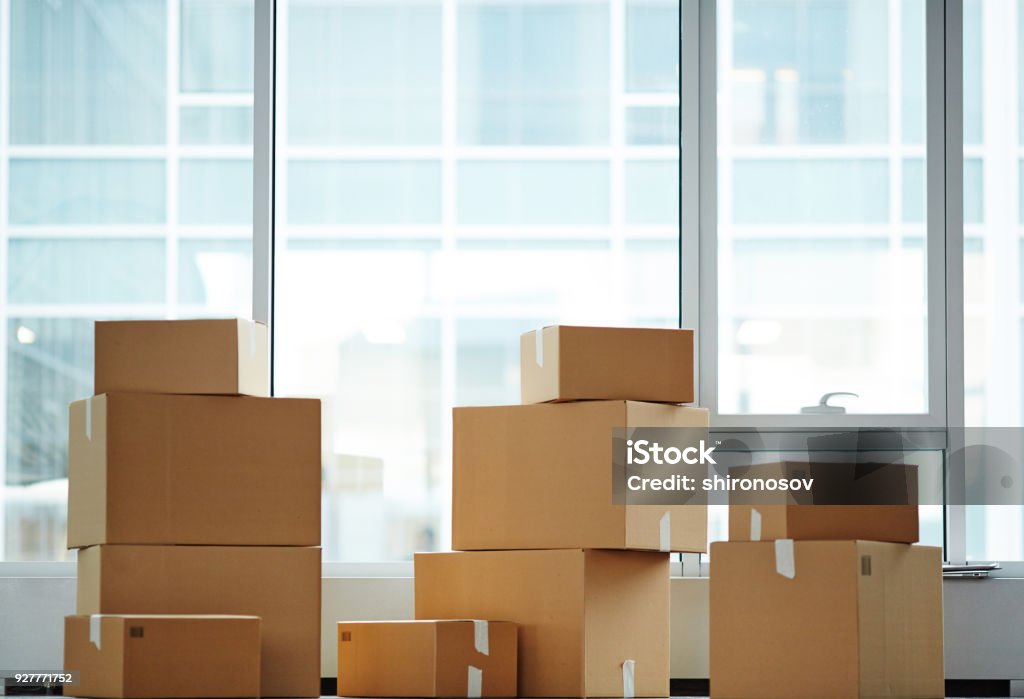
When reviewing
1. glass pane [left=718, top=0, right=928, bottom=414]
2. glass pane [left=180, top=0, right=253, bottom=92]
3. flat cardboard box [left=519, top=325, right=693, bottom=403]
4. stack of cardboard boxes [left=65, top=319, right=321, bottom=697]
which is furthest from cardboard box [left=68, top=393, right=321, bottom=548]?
glass pane [left=718, top=0, right=928, bottom=414]

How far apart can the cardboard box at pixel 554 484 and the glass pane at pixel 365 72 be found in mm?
969

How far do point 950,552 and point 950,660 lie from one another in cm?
29

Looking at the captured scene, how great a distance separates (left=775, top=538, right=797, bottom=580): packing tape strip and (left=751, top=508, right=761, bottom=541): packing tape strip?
0.18 feet

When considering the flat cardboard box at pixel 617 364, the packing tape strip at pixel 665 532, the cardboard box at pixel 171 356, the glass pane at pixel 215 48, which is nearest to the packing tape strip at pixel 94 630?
the cardboard box at pixel 171 356

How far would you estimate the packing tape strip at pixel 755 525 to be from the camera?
2834 millimetres

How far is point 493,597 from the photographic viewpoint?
304 centimetres

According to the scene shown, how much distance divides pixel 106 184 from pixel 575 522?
1.66 metres

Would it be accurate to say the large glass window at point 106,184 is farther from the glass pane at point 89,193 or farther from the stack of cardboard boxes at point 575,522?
the stack of cardboard boxes at point 575,522

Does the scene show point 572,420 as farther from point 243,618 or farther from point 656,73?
point 656,73

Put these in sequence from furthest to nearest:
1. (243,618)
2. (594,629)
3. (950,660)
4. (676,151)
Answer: (676,151) < (950,660) < (594,629) < (243,618)

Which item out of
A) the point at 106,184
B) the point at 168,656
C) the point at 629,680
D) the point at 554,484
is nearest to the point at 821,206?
the point at 554,484

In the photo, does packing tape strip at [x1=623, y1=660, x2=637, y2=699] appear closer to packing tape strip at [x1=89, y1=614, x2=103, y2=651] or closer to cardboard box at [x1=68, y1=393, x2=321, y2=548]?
cardboard box at [x1=68, y1=393, x2=321, y2=548]

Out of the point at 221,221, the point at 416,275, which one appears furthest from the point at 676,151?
the point at 221,221

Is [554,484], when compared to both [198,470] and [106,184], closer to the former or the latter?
[198,470]
